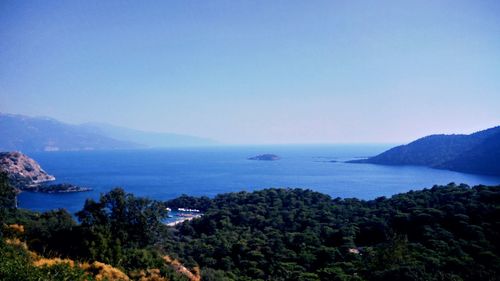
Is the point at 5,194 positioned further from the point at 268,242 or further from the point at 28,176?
the point at 28,176

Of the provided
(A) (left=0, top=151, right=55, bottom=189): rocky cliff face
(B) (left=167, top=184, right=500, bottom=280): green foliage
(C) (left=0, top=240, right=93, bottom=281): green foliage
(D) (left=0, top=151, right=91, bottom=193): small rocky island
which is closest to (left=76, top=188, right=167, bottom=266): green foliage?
(B) (left=167, top=184, right=500, bottom=280): green foliage

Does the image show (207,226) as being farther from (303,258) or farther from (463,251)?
(463,251)

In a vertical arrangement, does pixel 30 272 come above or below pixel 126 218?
above

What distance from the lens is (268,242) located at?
25.6m

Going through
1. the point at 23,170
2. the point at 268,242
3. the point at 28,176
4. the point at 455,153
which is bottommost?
the point at 28,176

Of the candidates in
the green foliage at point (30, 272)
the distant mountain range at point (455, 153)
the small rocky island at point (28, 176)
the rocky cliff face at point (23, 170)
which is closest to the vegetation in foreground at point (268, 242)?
the green foliage at point (30, 272)

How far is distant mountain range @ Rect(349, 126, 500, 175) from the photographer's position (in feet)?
327

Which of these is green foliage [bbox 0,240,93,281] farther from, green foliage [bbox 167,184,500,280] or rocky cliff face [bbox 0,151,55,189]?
rocky cliff face [bbox 0,151,55,189]

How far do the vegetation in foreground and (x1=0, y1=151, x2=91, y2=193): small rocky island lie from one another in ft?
187

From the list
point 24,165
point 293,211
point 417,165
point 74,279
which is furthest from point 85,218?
point 417,165

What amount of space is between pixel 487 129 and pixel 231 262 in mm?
129030

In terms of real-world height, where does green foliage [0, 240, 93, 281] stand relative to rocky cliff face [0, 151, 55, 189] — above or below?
above

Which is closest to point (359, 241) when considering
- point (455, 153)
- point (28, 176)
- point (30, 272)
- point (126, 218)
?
point (126, 218)

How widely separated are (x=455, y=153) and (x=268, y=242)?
4607 inches
